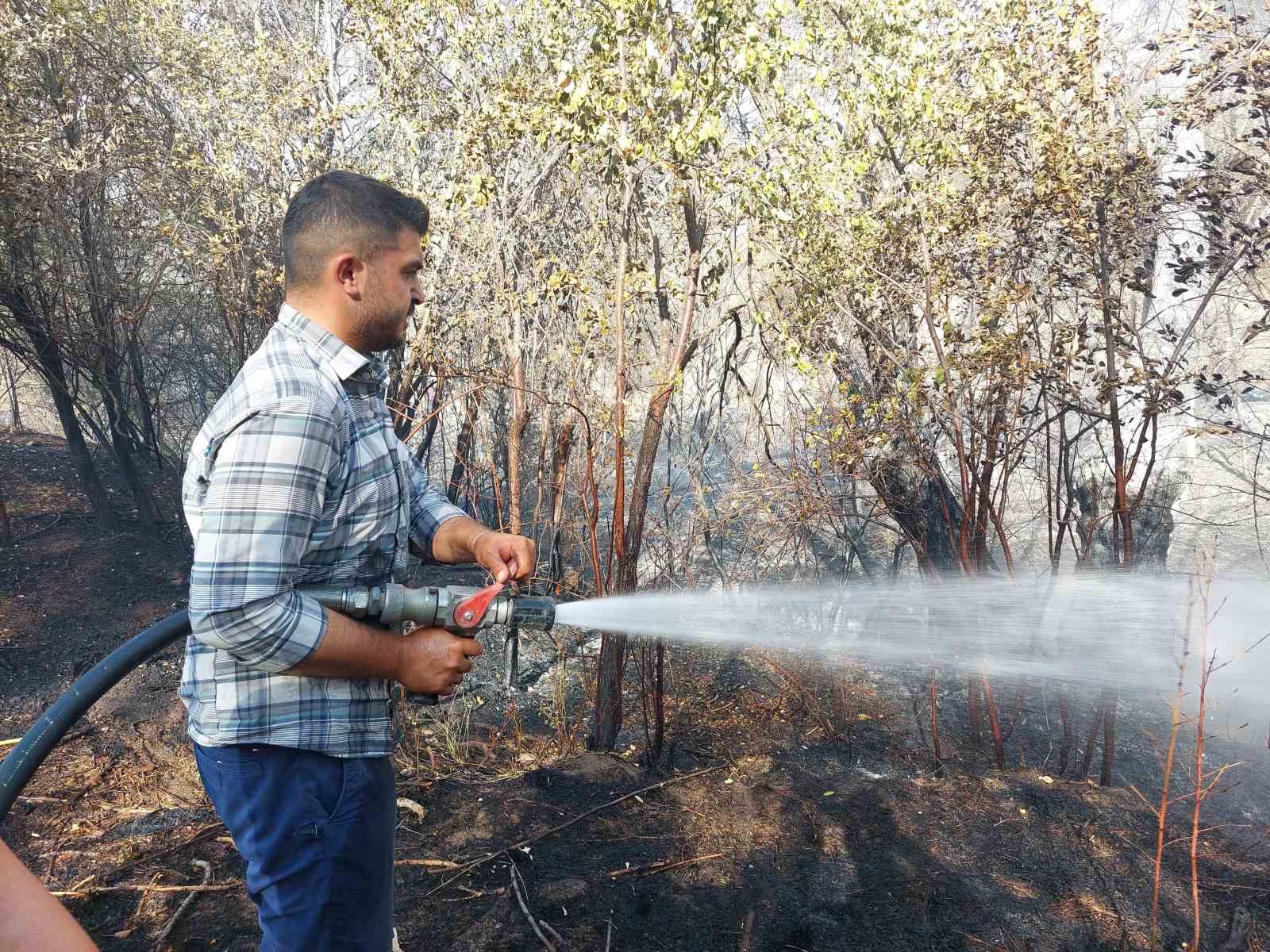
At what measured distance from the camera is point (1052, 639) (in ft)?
17.3

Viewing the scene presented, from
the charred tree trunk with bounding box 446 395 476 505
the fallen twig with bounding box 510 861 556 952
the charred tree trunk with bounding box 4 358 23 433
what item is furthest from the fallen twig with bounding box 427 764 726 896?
the charred tree trunk with bounding box 4 358 23 433

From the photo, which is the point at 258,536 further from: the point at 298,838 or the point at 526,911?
the point at 526,911

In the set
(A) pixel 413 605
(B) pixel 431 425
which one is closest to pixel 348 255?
(A) pixel 413 605

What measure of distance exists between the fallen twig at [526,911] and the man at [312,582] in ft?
4.55

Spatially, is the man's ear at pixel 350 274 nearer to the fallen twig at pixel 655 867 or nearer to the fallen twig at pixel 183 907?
the fallen twig at pixel 183 907

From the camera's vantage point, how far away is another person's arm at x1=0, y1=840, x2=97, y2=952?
0.72 metres

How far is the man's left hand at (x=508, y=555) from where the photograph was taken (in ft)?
7.53

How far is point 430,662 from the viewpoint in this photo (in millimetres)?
1889

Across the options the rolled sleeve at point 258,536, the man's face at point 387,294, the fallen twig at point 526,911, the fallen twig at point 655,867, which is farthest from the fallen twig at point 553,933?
the man's face at point 387,294

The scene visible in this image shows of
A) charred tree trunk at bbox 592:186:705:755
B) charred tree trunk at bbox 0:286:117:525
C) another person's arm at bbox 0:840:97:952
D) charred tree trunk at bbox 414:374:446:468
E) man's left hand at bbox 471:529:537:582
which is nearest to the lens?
another person's arm at bbox 0:840:97:952

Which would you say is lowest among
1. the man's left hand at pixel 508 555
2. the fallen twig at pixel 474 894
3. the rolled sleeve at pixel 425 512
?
the fallen twig at pixel 474 894

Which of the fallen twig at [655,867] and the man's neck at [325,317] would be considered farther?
the fallen twig at [655,867]

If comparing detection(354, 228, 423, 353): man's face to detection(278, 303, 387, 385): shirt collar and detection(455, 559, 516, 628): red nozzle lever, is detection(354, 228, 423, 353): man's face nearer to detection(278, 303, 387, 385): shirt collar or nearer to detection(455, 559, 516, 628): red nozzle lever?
detection(278, 303, 387, 385): shirt collar

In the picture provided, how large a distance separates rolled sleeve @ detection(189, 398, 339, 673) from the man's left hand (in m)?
0.65
